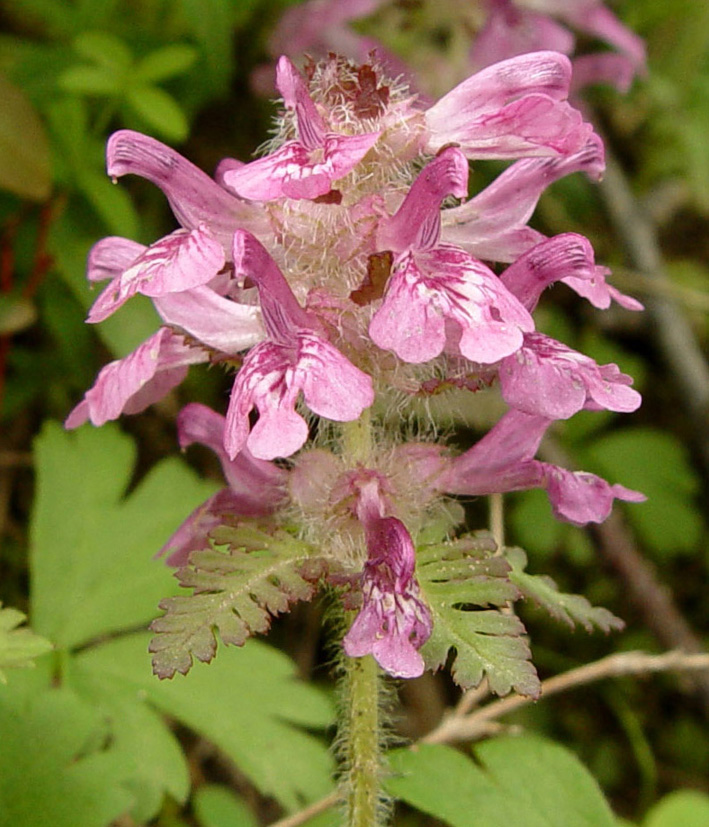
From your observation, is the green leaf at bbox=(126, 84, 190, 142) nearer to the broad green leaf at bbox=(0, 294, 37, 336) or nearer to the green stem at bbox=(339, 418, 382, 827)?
the broad green leaf at bbox=(0, 294, 37, 336)

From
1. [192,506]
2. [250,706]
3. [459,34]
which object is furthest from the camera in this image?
[459,34]

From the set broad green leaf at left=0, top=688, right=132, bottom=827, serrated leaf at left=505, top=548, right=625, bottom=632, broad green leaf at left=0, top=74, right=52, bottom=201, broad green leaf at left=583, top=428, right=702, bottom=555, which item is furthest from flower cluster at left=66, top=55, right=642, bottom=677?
broad green leaf at left=583, top=428, right=702, bottom=555

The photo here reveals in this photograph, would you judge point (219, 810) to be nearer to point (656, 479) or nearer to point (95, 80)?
point (95, 80)

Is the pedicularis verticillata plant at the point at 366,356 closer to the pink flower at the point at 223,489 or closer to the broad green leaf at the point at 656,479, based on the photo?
the pink flower at the point at 223,489

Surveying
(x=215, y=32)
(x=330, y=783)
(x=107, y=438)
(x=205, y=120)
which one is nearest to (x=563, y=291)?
(x=205, y=120)

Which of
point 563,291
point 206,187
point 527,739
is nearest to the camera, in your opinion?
point 206,187

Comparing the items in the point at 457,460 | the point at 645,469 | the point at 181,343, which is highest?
the point at 181,343

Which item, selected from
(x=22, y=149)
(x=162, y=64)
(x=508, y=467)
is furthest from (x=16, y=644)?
(x=162, y=64)

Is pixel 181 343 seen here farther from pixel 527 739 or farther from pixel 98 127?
pixel 98 127
